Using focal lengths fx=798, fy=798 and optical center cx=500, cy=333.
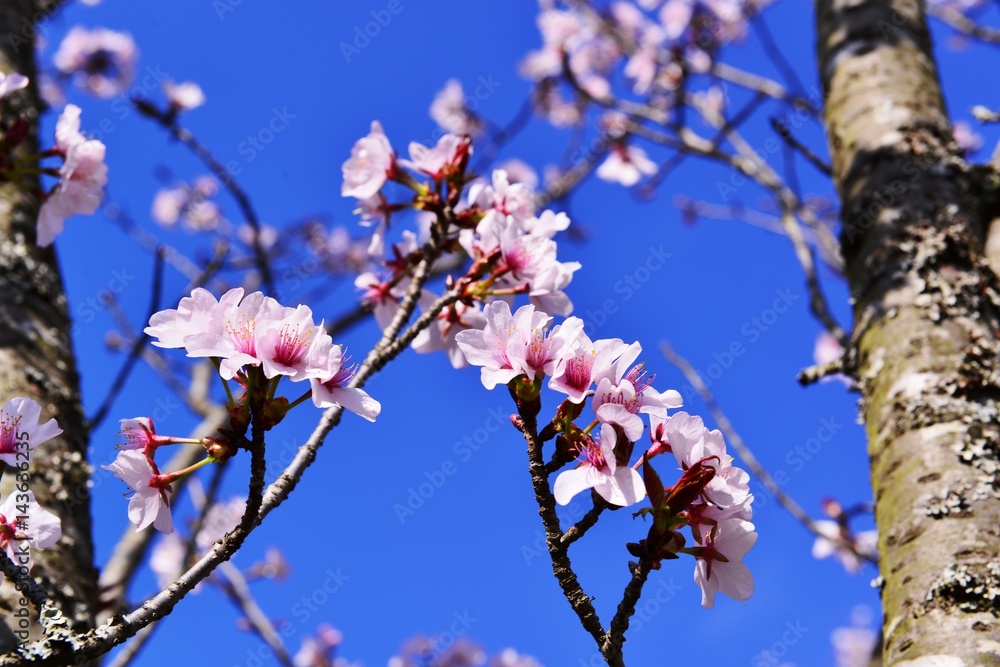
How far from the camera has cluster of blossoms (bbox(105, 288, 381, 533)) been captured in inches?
40.8

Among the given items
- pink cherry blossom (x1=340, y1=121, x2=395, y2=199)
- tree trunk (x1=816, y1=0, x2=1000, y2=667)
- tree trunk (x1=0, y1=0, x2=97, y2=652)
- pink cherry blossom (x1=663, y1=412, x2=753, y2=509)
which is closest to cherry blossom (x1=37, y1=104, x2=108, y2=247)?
tree trunk (x1=0, y1=0, x2=97, y2=652)

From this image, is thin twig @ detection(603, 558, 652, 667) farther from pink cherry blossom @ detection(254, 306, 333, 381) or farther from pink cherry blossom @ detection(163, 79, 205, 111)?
pink cherry blossom @ detection(163, 79, 205, 111)

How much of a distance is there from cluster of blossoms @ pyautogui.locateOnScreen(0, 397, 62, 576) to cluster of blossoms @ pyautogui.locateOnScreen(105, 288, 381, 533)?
15 centimetres

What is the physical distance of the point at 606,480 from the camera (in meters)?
1.02

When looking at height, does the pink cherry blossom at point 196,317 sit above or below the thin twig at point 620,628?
above

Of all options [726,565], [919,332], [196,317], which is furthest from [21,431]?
[919,332]

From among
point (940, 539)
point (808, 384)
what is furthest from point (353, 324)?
point (940, 539)

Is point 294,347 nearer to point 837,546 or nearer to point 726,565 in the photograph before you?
point 726,565

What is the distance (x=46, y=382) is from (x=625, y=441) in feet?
4.93

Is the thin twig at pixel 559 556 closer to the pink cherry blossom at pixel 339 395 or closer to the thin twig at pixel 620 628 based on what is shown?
the thin twig at pixel 620 628

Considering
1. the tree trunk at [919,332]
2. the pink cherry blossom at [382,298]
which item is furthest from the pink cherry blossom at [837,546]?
the pink cherry blossom at [382,298]

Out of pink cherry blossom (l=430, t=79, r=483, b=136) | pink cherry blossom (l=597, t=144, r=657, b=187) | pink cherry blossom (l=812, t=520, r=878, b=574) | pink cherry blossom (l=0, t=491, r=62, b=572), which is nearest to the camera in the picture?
pink cherry blossom (l=0, t=491, r=62, b=572)

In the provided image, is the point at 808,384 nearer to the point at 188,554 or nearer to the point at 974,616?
the point at 974,616

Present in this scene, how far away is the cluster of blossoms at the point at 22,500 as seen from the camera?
1136mm
